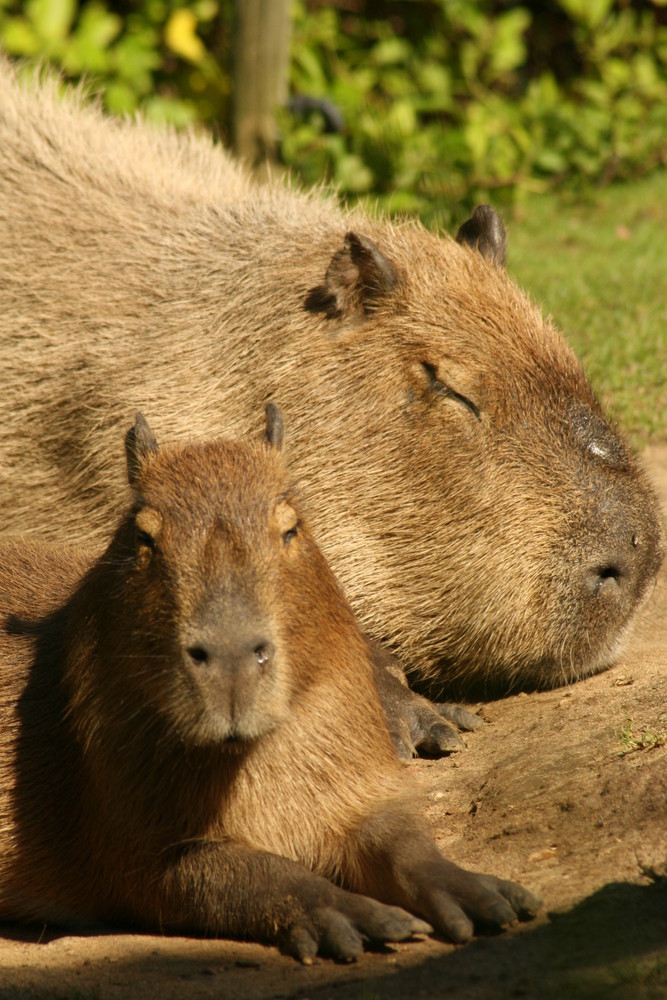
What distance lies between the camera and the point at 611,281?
759 cm

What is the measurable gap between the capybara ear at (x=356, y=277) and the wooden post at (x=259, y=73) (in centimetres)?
389

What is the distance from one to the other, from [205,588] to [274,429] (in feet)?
2.63

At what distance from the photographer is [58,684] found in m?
3.57

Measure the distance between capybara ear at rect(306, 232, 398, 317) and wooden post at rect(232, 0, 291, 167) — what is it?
153 inches

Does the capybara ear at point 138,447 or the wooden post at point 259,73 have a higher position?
the wooden post at point 259,73

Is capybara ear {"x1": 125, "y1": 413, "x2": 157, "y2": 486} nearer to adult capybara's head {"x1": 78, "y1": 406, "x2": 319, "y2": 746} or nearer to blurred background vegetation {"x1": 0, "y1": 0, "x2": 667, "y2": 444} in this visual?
adult capybara's head {"x1": 78, "y1": 406, "x2": 319, "y2": 746}

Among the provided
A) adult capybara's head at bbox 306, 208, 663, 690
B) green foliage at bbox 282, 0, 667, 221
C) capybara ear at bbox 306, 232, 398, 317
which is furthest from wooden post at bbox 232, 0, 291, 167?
adult capybara's head at bbox 306, 208, 663, 690

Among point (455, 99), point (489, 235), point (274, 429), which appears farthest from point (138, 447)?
point (455, 99)

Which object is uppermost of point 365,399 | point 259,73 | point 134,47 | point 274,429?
point 134,47

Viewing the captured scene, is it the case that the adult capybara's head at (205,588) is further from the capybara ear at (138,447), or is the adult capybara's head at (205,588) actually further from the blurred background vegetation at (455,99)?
the blurred background vegetation at (455,99)

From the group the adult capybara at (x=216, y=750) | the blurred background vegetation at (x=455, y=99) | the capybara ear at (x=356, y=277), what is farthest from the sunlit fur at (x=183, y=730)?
the blurred background vegetation at (x=455, y=99)

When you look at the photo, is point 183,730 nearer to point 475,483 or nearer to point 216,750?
point 216,750

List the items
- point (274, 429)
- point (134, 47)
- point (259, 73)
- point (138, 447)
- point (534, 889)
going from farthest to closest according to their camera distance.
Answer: point (134, 47) < point (259, 73) < point (274, 429) < point (138, 447) < point (534, 889)

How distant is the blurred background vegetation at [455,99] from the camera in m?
8.28
